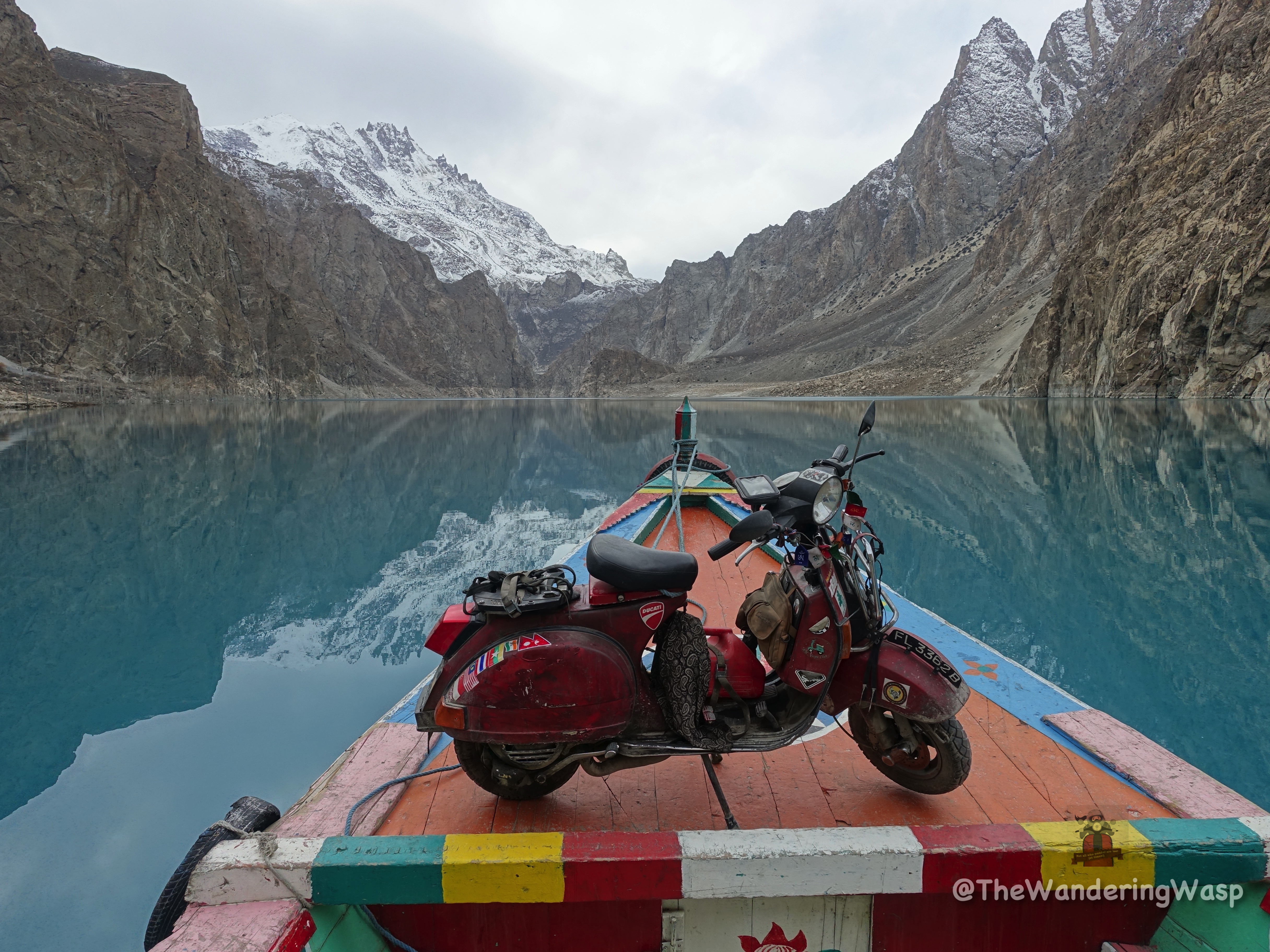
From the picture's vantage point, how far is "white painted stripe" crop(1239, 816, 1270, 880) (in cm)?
210

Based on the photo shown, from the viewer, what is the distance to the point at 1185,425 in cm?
2395

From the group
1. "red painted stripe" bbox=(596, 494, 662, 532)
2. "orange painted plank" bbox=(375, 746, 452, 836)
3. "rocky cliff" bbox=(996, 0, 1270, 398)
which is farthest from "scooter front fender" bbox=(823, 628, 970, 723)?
"rocky cliff" bbox=(996, 0, 1270, 398)

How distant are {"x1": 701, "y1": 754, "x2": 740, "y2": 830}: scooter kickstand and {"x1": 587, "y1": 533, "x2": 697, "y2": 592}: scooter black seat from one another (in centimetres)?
75

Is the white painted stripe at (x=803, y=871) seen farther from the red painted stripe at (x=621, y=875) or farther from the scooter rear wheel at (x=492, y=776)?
the scooter rear wheel at (x=492, y=776)

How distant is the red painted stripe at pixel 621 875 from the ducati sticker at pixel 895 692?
114 cm

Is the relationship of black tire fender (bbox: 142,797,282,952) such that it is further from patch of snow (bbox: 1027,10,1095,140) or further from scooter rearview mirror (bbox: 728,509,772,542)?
patch of snow (bbox: 1027,10,1095,140)

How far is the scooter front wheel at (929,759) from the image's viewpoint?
9.29 feet

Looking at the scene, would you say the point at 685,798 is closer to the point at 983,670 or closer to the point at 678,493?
the point at 983,670

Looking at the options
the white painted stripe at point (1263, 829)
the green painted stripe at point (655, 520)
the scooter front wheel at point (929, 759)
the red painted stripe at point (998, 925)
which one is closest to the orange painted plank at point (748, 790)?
the scooter front wheel at point (929, 759)

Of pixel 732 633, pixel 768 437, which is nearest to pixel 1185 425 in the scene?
pixel 768 437

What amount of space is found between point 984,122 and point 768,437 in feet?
489

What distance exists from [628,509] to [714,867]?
305 inches

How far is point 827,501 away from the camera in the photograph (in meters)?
2.79

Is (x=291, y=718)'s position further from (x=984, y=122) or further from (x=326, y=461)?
(x=984, y=122)
